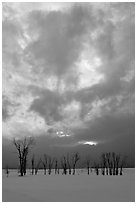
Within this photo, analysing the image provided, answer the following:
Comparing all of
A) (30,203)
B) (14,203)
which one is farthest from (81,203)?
(14,203)

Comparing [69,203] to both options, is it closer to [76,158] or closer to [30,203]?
[30,203]

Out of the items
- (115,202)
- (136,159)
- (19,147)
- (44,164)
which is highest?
(136,159)

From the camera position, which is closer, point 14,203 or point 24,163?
point 14,203

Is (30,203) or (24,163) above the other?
(30,203)

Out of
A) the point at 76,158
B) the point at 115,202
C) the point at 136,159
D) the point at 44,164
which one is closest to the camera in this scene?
the point at 115,202

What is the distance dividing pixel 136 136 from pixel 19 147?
3712 cm

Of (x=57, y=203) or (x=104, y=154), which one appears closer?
(x=57, y=203)

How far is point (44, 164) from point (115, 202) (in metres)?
71.6

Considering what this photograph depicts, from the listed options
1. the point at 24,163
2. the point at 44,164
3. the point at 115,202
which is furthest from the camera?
the point at 44,164

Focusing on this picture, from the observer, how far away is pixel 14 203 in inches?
370

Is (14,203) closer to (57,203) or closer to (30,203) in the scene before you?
(30,203)

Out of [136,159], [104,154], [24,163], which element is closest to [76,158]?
[104,154]

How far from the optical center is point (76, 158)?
73312mm

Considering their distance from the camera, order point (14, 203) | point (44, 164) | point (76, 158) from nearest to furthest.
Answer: point (14, 203)
point (76, 158)
point (44, 164)
